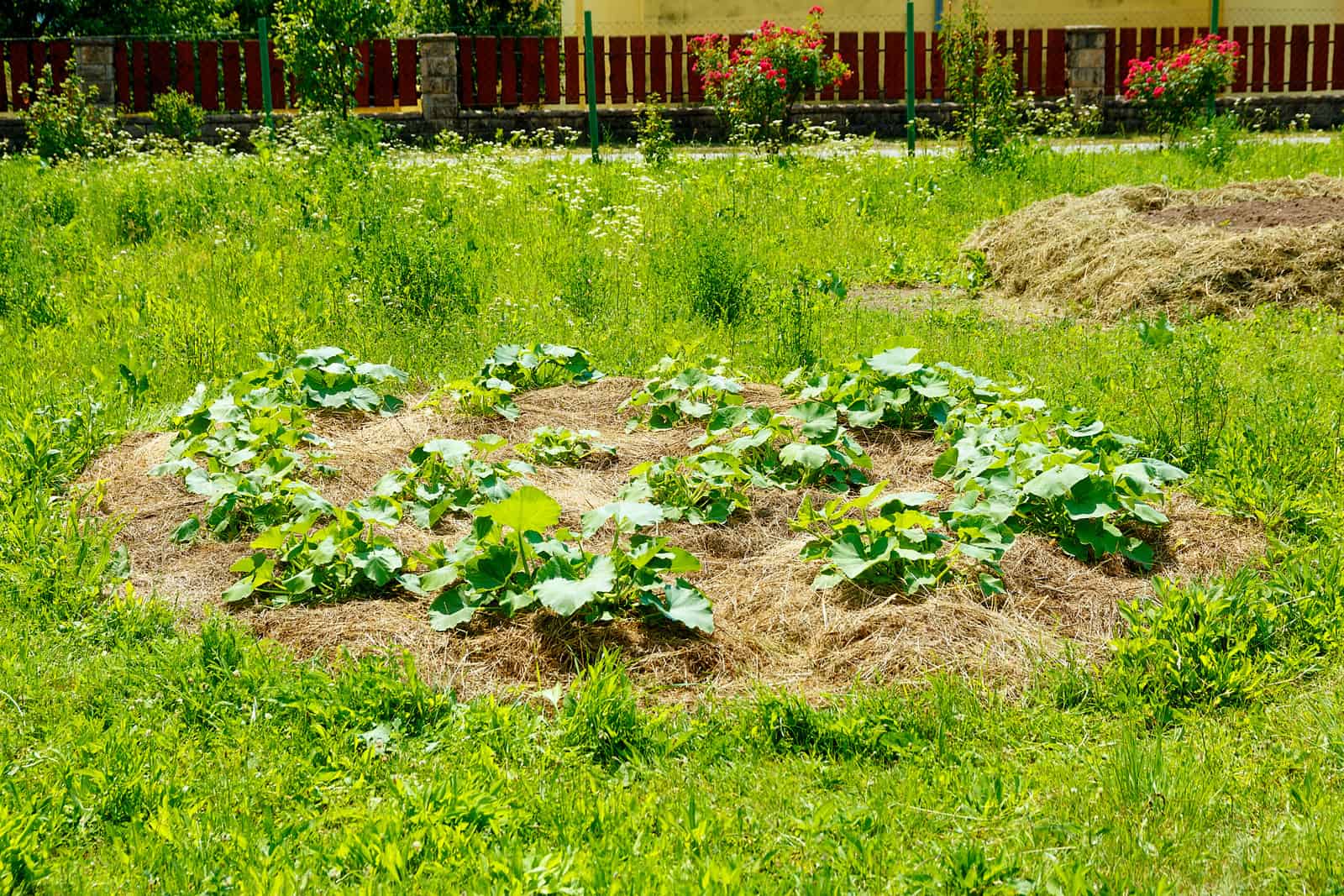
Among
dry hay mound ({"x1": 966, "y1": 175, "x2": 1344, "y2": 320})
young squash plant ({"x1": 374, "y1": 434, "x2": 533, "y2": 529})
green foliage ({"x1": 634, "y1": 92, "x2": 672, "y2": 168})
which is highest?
green foliage ({"x1": 634, "y1": 92, "x2": 672, "y2": 168})

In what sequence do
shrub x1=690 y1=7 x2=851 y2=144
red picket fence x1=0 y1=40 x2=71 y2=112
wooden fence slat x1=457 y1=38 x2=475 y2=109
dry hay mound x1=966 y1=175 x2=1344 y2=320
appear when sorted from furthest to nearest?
red picket fence x1=0 y1=40 x2=71 y2=112
wooden fence slat x1=457 y1=38 x2=475 y2=109
shrub x1=690 y1=7 x2=851 y2=144
dry hay mound x1=966 y1=175 x2=1344 y2=320

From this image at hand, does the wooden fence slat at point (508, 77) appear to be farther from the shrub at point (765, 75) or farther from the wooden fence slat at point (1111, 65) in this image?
the wooden fence slat at point (1111, 65)

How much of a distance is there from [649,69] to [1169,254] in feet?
48.9

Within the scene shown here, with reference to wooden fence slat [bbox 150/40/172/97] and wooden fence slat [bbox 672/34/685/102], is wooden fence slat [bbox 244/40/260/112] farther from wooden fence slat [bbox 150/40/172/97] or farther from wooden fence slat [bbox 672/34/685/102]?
wooden fence slat [bbox 672/34/685/102]

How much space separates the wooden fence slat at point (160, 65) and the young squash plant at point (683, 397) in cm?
1816

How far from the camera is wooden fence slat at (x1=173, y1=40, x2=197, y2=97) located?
21.6 meters

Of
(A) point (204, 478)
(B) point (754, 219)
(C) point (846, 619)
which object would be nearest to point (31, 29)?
(B) point (754, 219)

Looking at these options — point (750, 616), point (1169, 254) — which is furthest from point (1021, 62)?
point (750, 616)

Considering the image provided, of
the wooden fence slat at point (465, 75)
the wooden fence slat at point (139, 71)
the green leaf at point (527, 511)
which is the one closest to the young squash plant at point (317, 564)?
the green leaf at point (527, 511)

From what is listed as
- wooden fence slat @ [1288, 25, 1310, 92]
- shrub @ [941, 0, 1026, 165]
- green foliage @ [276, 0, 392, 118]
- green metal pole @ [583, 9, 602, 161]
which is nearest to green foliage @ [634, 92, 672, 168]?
green metal pole @ [583, 9, 602, 161]

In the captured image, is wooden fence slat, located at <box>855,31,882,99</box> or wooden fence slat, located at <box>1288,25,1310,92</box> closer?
wooden fence slat, located at <box>855,31,882,99</box>

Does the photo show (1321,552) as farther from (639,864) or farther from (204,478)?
(204,478)

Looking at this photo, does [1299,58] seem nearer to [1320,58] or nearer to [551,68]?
[1320,58]

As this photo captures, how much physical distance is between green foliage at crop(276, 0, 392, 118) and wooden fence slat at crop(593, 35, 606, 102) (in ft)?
19.5
